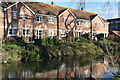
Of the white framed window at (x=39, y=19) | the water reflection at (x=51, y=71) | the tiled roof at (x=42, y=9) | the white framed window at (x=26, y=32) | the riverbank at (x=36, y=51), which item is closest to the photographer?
the water reflection at (x=51, y=71)

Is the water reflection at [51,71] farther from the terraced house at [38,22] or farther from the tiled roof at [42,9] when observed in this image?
the tiled roof at [42,9]

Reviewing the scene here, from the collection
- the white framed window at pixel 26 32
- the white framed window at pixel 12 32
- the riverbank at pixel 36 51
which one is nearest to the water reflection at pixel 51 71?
the riverbank at pixel 36 51

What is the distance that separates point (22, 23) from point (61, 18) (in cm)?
847

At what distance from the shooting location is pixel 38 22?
79.2 ft

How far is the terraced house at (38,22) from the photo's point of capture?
21500 millimetres

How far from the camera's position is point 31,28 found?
23.4m

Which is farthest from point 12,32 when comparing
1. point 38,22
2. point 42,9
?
point 42,9

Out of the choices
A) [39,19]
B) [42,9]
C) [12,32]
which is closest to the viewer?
[12,32]

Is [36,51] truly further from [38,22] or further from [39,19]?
[39,19]

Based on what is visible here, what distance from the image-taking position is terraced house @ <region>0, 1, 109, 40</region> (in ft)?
70.5

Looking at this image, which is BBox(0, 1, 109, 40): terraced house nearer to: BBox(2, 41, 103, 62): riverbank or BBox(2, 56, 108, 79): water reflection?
BBox(2, 41, 103, 62): riverbank

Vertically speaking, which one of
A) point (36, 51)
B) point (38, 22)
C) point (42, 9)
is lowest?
point (36, 51)

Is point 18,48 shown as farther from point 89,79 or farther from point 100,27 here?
point 100,27

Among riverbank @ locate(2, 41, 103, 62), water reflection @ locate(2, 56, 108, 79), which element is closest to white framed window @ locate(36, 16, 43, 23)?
riverbank @ locate(2, 41, 103, 62)
